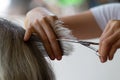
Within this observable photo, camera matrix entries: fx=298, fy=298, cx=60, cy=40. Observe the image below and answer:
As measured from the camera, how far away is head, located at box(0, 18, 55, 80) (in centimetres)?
71

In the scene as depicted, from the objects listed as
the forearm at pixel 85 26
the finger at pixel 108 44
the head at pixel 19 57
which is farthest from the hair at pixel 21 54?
the forearm at pixel 85 26

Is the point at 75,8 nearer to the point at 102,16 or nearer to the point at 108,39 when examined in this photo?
the point at 102,16

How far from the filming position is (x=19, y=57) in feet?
2.41

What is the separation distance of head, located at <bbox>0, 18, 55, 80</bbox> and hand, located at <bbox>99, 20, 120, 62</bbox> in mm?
153

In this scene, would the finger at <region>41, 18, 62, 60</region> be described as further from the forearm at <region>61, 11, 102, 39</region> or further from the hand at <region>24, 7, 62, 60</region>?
the forearm at <region>61, 11, 102, 39</region>

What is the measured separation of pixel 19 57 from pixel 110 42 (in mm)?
234

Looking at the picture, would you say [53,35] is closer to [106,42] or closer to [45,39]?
[45,39]

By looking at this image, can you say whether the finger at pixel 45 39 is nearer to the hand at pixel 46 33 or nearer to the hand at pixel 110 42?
the hand at pixel 46 33

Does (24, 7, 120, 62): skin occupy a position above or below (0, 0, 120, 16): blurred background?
above

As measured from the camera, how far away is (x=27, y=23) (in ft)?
2.73

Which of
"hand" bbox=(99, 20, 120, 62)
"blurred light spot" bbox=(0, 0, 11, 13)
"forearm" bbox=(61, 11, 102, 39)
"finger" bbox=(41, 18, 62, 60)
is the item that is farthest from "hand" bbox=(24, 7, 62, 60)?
"blurred light spot" bbox=(0, 0, 11, 13)

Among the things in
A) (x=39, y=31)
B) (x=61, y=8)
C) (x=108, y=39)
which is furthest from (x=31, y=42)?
(x=61, y=8)

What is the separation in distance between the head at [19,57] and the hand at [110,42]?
15cm

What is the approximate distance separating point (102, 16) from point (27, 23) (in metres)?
0.49
